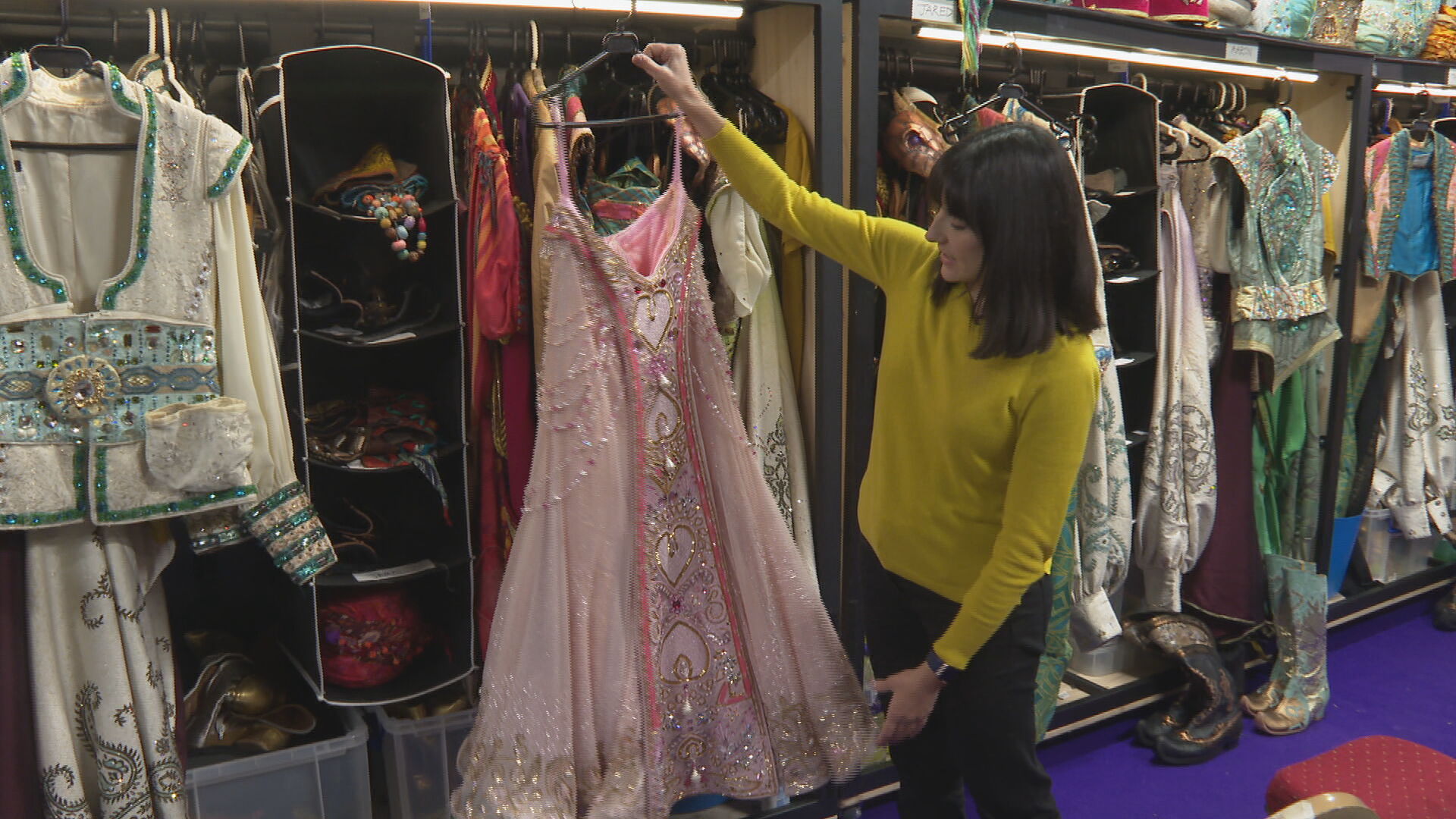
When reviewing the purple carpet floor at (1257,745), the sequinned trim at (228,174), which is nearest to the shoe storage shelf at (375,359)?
the sequinned trim at (228,174)

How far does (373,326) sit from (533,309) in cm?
30

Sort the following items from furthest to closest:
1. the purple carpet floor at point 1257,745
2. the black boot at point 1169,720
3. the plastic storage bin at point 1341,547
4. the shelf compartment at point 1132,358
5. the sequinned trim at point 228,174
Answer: the plastic storage bin at point 1341,547 < the black boot at point 1169,720 < the shelf compartment at point 1132,358 < the purple carpet floor at point 1257,745 < the sequinned trim at point 228,174

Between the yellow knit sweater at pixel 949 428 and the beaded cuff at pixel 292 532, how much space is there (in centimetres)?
89

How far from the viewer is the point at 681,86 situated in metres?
1.63

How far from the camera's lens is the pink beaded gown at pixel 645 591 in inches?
69.6

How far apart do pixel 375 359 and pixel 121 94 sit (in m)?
0.73

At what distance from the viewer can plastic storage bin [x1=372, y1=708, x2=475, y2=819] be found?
2092mm

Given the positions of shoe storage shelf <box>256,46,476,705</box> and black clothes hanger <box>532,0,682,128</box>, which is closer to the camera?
black clothes hanger <box>532,0,682,128</box>

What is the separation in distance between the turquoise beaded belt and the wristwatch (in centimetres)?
118

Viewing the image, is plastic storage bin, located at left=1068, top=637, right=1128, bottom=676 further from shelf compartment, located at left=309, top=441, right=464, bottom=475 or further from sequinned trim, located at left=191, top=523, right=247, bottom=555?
sequinned trim, located at left=191, top=523, right=247, bottom=555

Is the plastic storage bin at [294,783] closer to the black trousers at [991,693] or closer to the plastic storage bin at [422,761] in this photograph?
the plastic storage bin at [422,761]

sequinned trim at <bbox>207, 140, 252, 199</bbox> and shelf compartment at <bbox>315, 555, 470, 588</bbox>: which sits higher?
sequinned trim at <bbox>207, 140, 252, 199</bbox>

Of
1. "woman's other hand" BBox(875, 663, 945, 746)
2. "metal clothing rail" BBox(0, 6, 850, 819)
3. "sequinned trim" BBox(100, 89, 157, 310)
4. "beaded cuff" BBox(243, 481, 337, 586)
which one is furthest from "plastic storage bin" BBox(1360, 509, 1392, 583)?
"sequinned trim" BBox(100, 89, 157, 310)

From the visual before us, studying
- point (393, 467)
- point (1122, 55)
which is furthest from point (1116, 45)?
point (393, 467)
